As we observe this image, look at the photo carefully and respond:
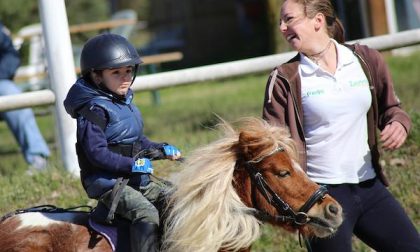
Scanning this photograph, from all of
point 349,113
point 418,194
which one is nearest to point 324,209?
point 349,113

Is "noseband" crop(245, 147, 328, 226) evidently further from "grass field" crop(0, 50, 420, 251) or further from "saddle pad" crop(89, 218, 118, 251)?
"saddle pad" crop(89, 218, 118, 251)

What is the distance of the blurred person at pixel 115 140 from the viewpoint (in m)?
4.79

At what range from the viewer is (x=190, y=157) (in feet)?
16.2

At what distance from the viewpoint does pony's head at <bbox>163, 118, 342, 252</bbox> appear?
15.3ft

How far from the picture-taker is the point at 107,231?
4.89 meters

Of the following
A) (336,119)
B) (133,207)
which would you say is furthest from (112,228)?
(336,119)

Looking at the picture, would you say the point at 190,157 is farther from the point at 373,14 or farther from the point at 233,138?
the point at 373,14

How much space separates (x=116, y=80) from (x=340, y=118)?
4.16 ft

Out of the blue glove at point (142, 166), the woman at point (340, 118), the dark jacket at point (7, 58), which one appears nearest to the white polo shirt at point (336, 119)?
the woman at point (340, 118)

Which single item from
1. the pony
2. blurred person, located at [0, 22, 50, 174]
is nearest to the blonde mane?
the pony

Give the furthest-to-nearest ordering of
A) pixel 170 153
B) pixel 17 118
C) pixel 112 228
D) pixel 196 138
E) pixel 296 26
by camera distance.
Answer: pixel 17 118 → pixel 196 138 → pixel 296 26 → pixel 170 153 → pixel 112 228

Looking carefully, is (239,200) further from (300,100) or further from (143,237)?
(300,100)

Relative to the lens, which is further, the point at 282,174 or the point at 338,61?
the point at 338,61

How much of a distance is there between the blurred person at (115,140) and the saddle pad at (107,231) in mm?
93
